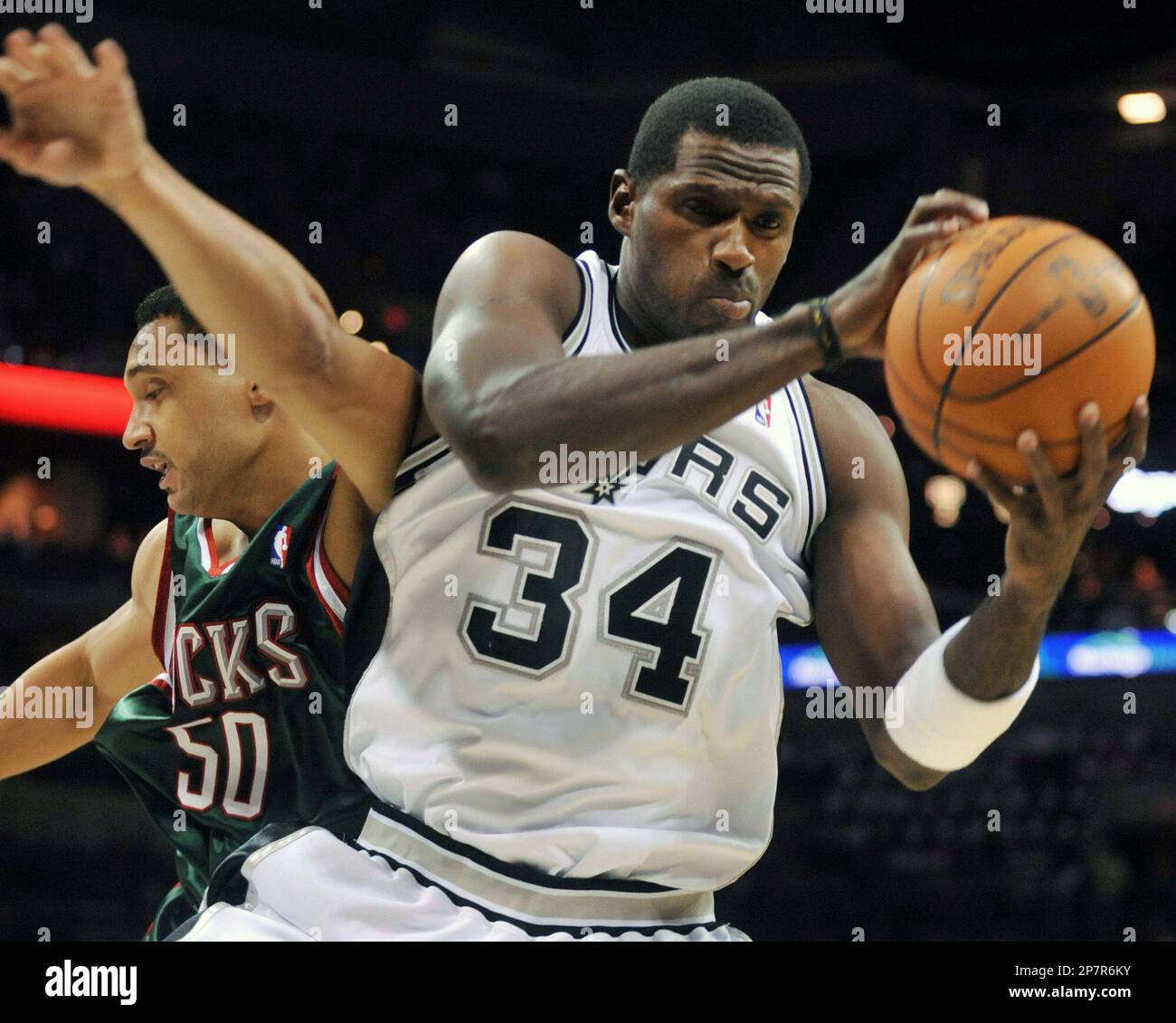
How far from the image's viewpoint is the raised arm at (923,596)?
223 cm

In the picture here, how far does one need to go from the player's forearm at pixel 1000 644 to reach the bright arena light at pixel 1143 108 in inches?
523

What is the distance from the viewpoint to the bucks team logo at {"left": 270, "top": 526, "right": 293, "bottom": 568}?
118 inches

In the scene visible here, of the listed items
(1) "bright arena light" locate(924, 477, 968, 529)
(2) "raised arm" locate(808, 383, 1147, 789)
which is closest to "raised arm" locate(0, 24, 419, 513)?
(2) "raised arm" locate(808, 383, 1147, 789)

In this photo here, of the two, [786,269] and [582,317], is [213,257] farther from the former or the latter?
[786,269]

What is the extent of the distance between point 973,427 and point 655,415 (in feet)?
1.51

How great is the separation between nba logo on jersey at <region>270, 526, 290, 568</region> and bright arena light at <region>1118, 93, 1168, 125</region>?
43.5 feet

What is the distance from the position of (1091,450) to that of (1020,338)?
0.18 meters

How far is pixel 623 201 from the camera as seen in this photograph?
300 cm

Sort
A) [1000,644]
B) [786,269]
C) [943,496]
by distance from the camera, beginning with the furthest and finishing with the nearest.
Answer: [786,269] → [943,496] → [1000,644]

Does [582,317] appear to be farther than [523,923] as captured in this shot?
Yes

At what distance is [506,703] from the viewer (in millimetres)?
2613

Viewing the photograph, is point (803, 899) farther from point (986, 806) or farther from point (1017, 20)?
point (1017, 20)

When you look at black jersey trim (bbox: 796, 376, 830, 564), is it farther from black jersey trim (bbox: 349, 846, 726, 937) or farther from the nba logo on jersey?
the nba logo on jersey

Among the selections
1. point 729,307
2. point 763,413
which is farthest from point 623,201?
point 763,413
